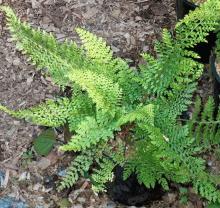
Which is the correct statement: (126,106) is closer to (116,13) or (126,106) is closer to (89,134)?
(89,134)

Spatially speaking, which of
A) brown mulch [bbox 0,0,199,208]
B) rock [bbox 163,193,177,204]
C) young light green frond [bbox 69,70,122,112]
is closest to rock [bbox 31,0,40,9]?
brown mulch [bbox 0,0,199,208]

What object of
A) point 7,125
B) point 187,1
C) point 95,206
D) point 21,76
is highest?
point 187,1

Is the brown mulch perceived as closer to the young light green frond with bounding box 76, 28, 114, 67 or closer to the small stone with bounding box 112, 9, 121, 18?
the small stone with bounding box 112, 9, 121, 18

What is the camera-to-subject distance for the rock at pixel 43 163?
2.88 meters

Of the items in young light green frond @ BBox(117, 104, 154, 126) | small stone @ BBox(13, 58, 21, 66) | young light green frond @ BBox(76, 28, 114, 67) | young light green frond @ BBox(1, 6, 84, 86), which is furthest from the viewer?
small stone @ BBox(13, 58, 21, 66)

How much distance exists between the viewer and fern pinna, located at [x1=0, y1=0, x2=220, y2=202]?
2.16 m

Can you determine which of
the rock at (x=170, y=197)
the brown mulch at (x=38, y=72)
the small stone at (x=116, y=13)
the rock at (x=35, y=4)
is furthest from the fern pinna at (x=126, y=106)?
the rock at (x=35, y=4)

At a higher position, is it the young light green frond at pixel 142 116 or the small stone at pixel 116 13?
the small stone at pixel 116 13

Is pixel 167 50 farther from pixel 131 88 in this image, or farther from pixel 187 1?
pixel 187 1

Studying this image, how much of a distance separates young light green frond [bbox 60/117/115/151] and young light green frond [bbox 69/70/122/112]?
78 mm

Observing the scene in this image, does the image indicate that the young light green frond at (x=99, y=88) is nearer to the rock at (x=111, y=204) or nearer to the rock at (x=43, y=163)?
the rock at (x=111, y=204)

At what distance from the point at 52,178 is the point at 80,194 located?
0.18 m

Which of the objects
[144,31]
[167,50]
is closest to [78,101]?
[167,50]

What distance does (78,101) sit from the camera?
2.32 meters
